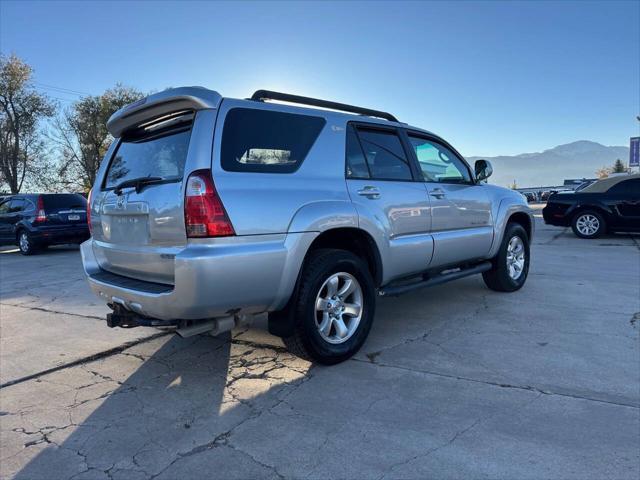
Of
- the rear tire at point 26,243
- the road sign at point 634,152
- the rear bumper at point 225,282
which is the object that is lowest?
the rear tire at point 26,243

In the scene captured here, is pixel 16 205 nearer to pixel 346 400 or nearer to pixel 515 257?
pixel 515 257

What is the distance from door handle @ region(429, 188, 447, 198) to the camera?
449 centimetres

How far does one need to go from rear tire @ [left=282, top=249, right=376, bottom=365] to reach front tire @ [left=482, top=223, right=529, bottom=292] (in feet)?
8.23

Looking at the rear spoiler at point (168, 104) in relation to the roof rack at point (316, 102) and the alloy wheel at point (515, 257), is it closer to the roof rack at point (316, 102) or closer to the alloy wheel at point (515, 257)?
the roof rack at point (316, 102)

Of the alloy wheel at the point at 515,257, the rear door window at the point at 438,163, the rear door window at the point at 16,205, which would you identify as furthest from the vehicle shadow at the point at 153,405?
the rear door window at the point at 16,205

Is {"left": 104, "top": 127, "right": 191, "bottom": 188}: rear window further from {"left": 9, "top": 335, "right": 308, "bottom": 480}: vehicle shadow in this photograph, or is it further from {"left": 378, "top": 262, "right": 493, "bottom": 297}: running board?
{"left": 378, "top": 262, "right": 493, "bottom": 297}: running board

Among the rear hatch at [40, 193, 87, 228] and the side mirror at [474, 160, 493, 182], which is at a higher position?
the side mirror at [474, 160, 493, 182]

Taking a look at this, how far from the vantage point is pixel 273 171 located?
314 cm

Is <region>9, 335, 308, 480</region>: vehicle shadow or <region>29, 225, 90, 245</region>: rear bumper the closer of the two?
<region>9, 335, 308, 480</region>: vehicle shadow

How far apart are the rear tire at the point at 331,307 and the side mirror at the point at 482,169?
2384mm

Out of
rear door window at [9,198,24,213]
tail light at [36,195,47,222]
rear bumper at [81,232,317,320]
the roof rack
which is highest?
the roof rack

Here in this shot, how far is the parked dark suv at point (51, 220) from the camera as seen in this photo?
452 inches

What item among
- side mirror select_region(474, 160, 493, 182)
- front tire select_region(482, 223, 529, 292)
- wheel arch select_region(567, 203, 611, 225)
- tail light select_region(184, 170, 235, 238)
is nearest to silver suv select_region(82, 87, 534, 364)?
tail light select_region(184, 170, 235, 238)

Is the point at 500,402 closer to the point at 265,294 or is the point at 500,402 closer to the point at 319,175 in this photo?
the point at 265,294
